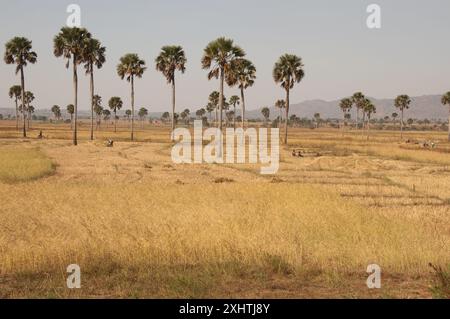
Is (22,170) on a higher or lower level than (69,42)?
lower

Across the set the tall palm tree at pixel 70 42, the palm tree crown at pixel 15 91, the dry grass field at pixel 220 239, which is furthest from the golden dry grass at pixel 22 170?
the palm tree crown at pixel 15 91

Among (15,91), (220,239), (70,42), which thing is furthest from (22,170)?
(15,91)

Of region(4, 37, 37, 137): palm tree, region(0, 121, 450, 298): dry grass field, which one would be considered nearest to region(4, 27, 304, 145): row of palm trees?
region(4, 37, 37, 137): palm tree

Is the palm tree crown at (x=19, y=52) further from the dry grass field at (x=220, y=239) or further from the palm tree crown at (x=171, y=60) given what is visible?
the dry grass field at (x=220, y=239)

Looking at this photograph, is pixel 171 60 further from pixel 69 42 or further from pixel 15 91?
pixel 15 91

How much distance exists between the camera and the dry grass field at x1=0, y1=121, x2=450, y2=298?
945 cm

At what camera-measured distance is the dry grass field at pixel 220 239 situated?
945cm

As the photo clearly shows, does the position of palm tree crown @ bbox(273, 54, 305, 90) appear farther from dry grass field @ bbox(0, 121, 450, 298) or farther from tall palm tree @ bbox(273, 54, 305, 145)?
dry grass field @ bbox(0, 121, 450, 298)

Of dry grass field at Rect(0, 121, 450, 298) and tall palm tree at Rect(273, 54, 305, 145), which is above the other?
tall palm tree at Rect(273, 54, 305, 145)

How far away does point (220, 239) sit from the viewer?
13242mm


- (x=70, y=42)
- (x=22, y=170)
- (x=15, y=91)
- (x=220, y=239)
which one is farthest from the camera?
(x=15, y=91)

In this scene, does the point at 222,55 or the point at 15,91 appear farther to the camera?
the point at 15,91
